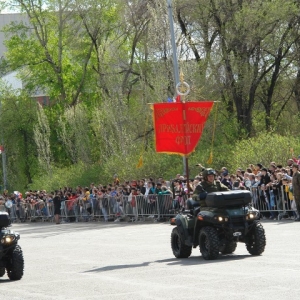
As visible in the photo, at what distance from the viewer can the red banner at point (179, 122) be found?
83.6ft

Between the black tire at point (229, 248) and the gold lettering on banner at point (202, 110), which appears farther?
the gold lettering on banner at point (202, 110)

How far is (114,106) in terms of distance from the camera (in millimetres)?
51094

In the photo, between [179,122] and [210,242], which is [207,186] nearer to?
[210,242]

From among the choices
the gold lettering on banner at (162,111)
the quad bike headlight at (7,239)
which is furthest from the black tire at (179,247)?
the gold lettering on banner at (162,111)

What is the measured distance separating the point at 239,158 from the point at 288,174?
30.3 feet

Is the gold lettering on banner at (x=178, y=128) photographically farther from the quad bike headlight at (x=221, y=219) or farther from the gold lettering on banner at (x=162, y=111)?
the quad bike headlight at (x=221, y=219)

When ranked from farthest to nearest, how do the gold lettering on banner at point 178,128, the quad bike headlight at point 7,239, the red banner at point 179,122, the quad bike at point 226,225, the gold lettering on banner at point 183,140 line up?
1. the gold lettering on banner at point 183,140
2. the gold lettering on banner at point 178,128
3. the red banner at point 179,122
4. the quad bike at point 226,225
5. the quad bike headlight at point 7,239

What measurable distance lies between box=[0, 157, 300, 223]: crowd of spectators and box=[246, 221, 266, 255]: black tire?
1.65 metres

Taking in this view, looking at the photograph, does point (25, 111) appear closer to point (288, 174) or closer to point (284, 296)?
point (288, 174)

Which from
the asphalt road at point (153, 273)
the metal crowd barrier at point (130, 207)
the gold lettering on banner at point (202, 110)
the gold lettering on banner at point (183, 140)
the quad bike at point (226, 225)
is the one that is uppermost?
the gold lettering on banner at point (202, 110)

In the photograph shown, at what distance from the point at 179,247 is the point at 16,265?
11.7ft

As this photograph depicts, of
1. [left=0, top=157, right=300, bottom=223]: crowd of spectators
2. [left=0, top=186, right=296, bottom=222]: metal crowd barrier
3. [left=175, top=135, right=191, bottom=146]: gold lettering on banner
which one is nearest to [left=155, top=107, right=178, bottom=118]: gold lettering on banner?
[left=175, top=135, right=191, bottom=146]: gold lettering on banner

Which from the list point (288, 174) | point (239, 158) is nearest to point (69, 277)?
point (288, 174)

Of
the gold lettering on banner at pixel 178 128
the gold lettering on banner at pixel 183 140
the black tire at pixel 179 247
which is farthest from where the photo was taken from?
the gold lettering on banner at pixel 183 140
